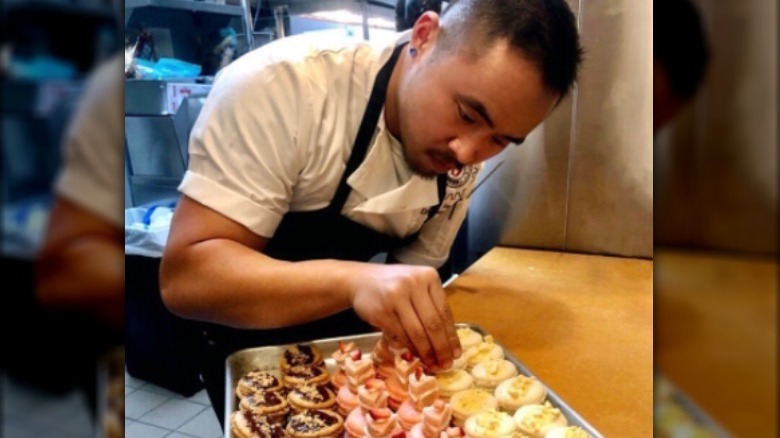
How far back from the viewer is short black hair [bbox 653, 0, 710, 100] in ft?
0.42

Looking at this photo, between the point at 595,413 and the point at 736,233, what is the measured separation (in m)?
0.92

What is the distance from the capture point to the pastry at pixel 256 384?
101cm

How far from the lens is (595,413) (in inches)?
37.0

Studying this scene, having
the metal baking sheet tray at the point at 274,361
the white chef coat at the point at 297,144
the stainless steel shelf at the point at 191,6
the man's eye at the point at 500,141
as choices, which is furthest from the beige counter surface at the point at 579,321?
the stainless steel shelf at the point at 191,6

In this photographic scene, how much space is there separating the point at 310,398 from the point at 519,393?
350 millimetres

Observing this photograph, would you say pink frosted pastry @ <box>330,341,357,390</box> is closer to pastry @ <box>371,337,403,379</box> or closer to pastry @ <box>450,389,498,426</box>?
pastry @ <box>371,337,403,379</box>

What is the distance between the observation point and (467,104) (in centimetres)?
102

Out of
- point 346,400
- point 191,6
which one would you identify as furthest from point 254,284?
point 191,6

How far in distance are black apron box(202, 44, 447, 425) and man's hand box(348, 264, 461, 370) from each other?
A: 0.27 metres

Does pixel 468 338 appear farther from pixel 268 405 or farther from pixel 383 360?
pixel 268 405

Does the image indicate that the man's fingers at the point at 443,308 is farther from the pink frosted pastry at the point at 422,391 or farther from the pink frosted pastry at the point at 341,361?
the pink frosted pastry at the point at 341,361

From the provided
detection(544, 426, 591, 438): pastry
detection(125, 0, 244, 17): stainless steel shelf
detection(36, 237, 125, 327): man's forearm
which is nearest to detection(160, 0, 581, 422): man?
detection(544, 426, 591, 438): pastry

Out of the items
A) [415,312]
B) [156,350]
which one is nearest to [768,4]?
[415,312]

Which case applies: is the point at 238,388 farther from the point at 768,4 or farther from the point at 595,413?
the point at 768,4
